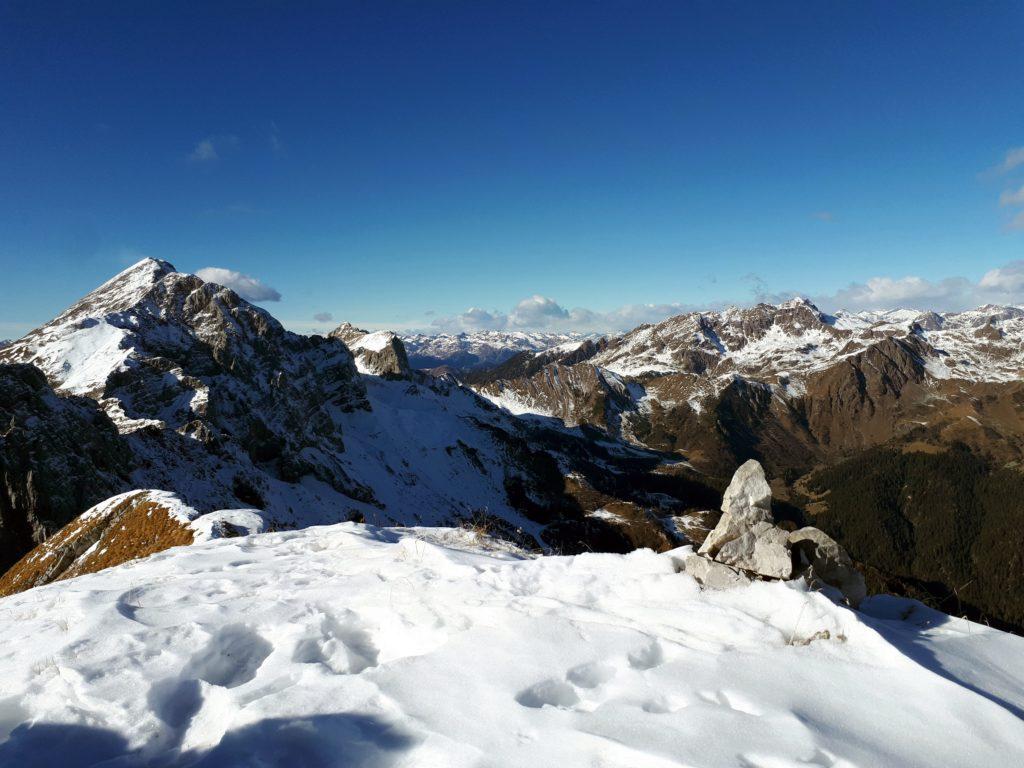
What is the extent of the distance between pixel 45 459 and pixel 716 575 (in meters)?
47.9

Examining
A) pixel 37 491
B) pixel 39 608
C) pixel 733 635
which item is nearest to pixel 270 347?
pixel 37 491

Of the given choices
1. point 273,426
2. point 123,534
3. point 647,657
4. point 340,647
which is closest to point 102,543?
point 123,534

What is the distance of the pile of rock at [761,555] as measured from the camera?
7691 millimetres

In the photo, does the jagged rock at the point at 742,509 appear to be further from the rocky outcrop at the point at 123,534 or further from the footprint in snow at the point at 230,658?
the rocky outcrop at the point at 123,534

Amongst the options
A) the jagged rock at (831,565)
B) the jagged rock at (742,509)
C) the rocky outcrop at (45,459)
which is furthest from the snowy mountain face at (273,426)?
the jagged rock at (831,565)

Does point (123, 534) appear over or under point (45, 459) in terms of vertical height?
under

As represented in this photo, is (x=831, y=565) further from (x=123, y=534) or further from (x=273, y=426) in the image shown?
(x=273, y=426)

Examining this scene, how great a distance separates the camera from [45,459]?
3681 cm

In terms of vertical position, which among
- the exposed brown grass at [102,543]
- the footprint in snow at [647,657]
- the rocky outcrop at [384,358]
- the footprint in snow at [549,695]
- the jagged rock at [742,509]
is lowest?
the exposed brown grass at [102,543]

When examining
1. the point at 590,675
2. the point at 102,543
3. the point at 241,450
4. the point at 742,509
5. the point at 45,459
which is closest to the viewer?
the point at 590,675

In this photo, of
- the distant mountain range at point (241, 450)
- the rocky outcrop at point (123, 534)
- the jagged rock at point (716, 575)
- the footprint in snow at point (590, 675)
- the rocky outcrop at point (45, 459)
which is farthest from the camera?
the rocky outcrop at point (45, 459)

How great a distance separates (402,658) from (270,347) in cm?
11555

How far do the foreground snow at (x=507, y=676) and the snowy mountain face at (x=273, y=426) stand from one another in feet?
22.1

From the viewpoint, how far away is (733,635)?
6363 mm
